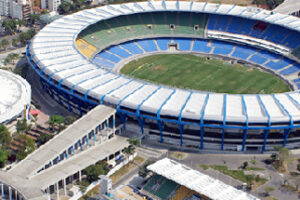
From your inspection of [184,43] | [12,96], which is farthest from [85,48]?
[12,96]

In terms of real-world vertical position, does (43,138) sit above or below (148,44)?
below

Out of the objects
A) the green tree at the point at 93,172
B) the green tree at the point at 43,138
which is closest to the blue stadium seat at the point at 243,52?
the green tree at the point at 43,138

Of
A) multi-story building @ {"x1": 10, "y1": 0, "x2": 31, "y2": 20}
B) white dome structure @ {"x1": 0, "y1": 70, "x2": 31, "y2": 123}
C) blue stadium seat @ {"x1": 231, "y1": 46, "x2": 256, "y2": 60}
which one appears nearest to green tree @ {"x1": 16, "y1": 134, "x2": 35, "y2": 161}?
white dome structure @ {"x1": 0, "y1": 70, "x2": 31, "y2": 123}

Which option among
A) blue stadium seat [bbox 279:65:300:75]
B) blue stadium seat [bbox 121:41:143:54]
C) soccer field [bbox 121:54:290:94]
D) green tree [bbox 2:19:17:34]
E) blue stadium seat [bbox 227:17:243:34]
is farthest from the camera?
green tree [bbox 2:19:17:34]

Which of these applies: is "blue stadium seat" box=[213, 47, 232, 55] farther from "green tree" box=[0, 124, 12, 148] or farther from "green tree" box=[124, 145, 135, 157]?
"green tree" box=[0, 124, 12, 148]

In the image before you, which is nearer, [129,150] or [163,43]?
[129,150]

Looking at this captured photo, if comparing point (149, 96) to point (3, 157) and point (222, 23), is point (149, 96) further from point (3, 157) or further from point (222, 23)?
point (222, 23)

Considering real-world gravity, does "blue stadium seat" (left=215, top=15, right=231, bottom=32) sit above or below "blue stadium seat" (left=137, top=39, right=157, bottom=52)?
above
